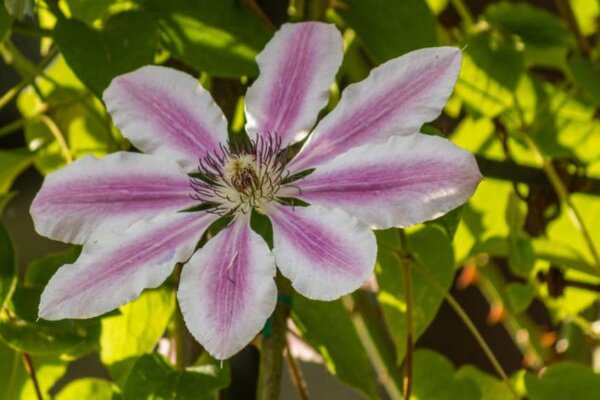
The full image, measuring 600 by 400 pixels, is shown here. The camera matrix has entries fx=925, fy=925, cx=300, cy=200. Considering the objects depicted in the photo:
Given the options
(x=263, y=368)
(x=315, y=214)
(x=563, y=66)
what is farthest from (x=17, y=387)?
(x=563, y=66)

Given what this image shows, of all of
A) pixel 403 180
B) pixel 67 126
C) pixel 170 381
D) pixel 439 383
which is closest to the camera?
pixel 403 180

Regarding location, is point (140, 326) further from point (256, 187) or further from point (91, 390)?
point (256, 187)

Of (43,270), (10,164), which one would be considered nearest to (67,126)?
(10,164)

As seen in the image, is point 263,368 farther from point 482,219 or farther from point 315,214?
point 482,219

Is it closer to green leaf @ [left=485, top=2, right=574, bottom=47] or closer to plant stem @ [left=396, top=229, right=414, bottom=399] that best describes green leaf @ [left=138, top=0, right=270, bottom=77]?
plant stem @ [left=396, top=229, right=414, bottom=399]

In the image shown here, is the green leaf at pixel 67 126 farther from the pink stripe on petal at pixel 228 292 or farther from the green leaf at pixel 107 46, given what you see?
the pink stripe on petal at pixel 228 292

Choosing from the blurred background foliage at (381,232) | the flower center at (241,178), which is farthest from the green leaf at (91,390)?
the flower center at (241,178)
